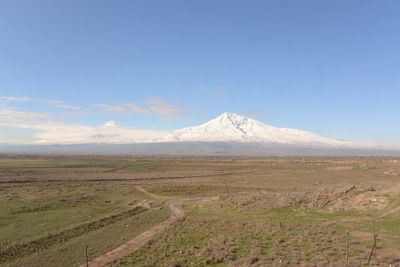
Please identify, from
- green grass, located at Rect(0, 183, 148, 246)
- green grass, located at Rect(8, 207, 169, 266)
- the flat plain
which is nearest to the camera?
the flat plain

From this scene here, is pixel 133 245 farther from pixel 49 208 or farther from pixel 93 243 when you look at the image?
pixel 49 208

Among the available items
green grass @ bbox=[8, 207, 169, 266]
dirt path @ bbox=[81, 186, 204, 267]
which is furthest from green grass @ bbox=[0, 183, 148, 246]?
dirt path @ bbox=[81, 186, 204, 267]

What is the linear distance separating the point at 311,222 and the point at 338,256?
1021cm

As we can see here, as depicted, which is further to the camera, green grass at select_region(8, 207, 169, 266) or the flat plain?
green grass at select_region(8, 207, 169, 266)

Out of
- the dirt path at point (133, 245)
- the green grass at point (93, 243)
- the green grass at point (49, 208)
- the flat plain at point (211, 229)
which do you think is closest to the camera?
the flat plain at point (211, 229)

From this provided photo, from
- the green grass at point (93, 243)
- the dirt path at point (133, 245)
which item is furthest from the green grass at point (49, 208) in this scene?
the dirt path at point (133, 245)

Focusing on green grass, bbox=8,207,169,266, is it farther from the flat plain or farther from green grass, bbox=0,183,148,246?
green grass, bbox=0,183,148,246

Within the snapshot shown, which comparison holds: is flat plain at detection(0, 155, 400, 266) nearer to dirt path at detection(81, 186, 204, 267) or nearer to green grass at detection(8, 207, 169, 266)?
green grass at detection(8, 207, 169, 266)

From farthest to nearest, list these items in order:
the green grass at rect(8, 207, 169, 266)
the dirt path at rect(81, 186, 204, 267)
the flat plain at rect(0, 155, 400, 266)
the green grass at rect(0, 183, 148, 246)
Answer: the green grass at rect(0, 183, 148, 246) → the dirt path at rect(81, 186, 204, 267) → the green grass at rect(8, 207, 169, 266) → the flat plain at rect(0, 155, 400, 266)

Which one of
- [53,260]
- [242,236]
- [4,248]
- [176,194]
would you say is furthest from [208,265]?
[176,194]

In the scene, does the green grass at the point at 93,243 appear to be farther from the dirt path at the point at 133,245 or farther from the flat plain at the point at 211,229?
the dirt path at the point at 133,245

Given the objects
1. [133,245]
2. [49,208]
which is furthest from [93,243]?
[49,208]

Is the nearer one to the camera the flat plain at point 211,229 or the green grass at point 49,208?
the flat plain at point 211,229

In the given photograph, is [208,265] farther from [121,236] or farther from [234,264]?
[121,236]
